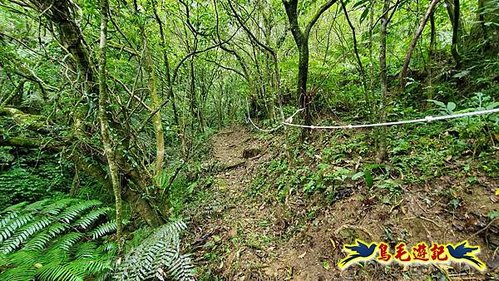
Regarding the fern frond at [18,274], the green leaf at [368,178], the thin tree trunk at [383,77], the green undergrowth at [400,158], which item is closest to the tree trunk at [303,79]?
the green undergrowth at [400,158]

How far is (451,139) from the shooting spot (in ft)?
8.58

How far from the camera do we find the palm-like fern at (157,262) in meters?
2.10

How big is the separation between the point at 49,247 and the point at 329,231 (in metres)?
2.90

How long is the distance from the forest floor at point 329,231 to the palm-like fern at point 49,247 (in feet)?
3.50

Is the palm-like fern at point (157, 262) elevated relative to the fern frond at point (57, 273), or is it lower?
lower

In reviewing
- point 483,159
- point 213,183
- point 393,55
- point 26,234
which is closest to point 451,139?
point 483,159

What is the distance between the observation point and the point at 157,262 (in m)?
2.19

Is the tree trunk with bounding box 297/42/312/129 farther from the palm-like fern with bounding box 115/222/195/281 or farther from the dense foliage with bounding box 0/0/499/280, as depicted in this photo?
the palm-like fern with bounding box 115/222/195/281

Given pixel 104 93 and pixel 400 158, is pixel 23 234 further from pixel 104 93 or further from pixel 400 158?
pixel 400 158

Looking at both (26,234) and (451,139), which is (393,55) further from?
(26,234)

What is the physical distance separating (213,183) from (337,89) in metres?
3.08

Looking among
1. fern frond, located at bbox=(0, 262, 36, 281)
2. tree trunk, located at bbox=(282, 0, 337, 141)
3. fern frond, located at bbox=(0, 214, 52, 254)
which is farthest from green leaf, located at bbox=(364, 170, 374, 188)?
fern frond, located at bbox=(0, 214, 52, 254)

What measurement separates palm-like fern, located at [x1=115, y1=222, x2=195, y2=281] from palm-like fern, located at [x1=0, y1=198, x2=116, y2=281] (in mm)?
166

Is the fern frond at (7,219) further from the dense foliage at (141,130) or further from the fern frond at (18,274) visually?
the fern frond at (18,274)
